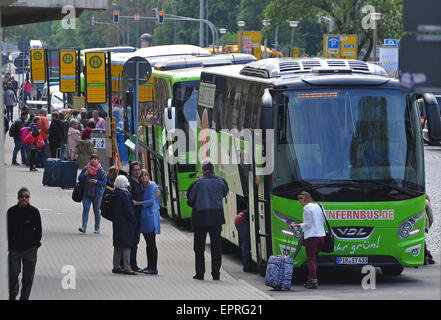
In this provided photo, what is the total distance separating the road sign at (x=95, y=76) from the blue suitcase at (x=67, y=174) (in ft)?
8.42

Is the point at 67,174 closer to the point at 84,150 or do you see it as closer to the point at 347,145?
the point at 84,150

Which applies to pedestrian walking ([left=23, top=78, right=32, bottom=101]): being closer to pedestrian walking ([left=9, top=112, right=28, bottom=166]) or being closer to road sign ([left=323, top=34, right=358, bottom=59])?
road sign ([left=323, top=34, right=358, bottom=59])

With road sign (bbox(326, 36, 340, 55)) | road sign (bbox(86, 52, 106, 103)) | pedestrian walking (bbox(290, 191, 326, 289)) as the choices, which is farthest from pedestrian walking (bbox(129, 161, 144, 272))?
road sign (bbox(326, 36, 340, 55))

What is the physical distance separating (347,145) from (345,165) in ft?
0.93

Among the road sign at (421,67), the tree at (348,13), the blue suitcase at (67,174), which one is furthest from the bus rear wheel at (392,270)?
the tree at (348,13)

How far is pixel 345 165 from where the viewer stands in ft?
51.9

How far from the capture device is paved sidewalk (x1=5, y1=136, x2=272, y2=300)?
14242mm

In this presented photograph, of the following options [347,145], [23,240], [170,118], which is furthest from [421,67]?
[170,118]

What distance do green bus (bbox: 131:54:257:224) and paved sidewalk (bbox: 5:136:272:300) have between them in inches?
29.9

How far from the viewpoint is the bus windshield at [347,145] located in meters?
15.8

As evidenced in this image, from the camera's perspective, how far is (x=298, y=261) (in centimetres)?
1584

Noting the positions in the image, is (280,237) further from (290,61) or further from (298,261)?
(290,61)

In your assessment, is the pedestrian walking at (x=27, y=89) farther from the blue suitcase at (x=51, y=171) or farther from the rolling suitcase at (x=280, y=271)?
the rolling suitcase at (x=280, y=271)
